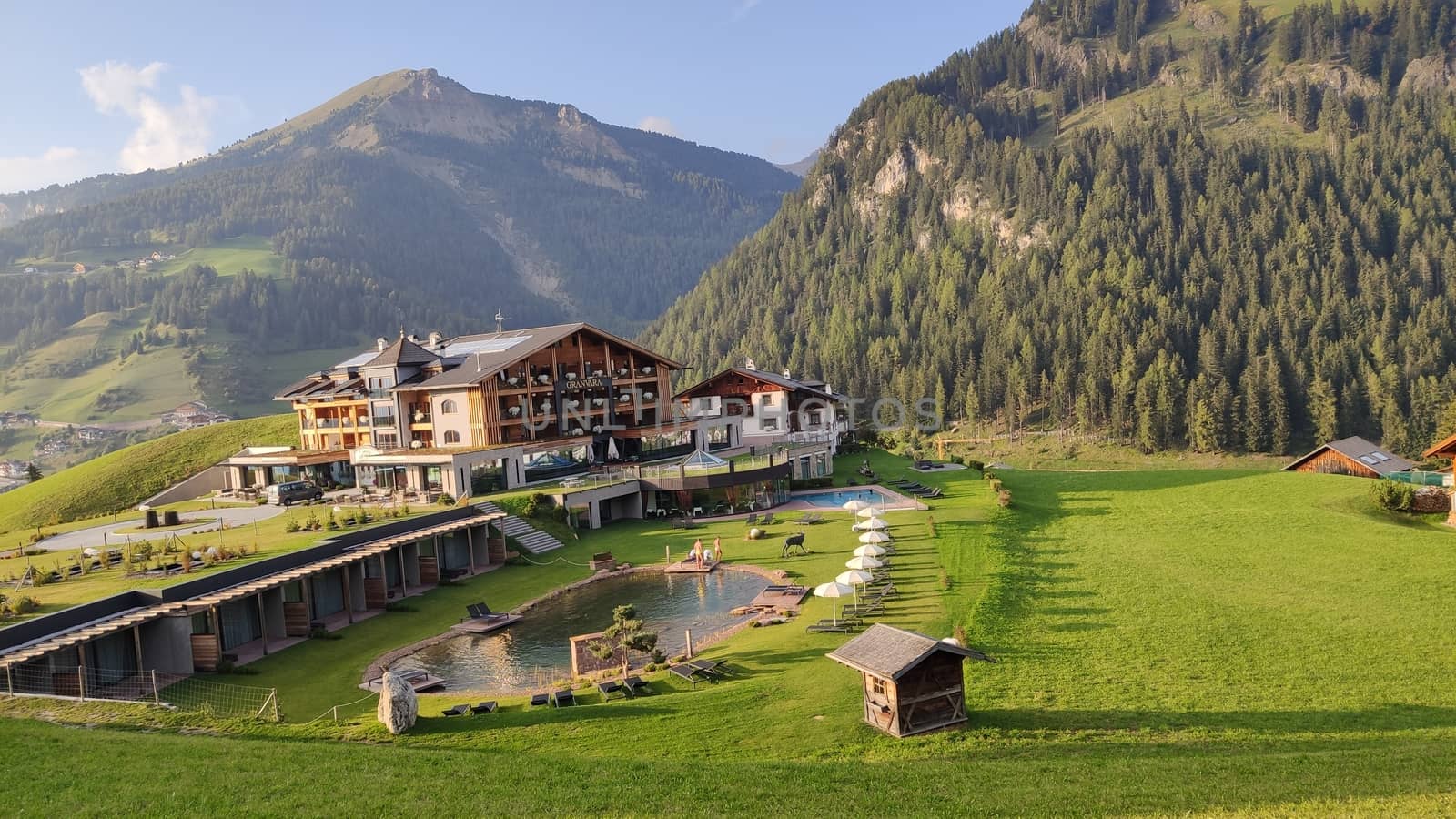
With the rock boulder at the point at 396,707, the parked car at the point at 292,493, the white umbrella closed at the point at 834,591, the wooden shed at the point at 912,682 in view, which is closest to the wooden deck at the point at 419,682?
the rock boulder at the point at 396,707

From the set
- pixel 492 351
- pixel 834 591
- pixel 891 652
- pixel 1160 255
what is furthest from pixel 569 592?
pixel 1160 255

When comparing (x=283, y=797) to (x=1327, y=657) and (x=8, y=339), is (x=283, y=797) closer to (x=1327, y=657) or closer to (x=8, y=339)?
(x=1327, y=657)

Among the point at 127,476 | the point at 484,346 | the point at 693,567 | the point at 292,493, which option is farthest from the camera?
the point at 484,346

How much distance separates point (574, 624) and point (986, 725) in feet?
52.2

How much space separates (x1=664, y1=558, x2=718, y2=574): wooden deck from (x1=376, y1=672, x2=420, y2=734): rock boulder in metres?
17.8

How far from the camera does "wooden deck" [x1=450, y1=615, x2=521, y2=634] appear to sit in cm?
2944

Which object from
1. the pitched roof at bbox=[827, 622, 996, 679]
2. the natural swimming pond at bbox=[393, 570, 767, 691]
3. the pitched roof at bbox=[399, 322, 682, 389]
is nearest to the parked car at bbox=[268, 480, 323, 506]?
the pitched roof at bbox=[399, 322, 682, 389]

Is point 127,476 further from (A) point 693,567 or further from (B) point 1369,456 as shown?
(B) point 1369,456

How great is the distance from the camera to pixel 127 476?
58.2m

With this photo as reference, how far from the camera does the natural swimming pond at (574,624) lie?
24.9 meters

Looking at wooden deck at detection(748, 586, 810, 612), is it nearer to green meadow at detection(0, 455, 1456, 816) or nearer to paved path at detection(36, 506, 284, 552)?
green meadow at detection(0, 455, 1456, 816)

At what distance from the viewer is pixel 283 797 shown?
1350 centimetres

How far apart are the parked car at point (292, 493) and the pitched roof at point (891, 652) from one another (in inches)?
1561

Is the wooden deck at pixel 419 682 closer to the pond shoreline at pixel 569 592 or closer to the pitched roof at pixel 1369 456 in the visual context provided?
the pond shoreline at pixel 569 592
